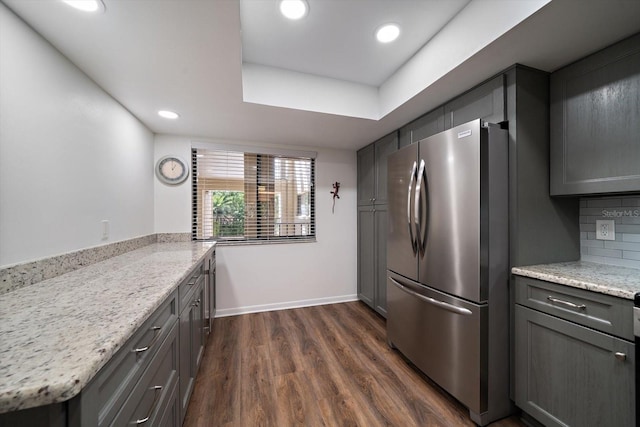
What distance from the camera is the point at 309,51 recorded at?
189 cm

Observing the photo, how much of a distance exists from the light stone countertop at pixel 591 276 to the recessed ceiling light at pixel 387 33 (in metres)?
1.70

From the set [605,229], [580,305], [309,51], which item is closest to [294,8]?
[309,51]

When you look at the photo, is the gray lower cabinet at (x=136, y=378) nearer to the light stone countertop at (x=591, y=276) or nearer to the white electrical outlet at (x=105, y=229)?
the white electrical outlet at (x=105, y=229)

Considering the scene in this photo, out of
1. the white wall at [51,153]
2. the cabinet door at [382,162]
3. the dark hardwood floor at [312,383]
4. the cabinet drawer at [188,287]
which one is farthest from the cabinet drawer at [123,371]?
the cabinet door at [382,162]

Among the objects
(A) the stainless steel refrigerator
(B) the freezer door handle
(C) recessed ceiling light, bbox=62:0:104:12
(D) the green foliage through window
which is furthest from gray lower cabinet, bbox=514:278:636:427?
(D) the green foliage through window

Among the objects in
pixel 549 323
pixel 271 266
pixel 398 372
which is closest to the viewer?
pixel 549 323

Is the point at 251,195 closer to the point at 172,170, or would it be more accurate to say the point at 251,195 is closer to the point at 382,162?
the point at 172,170

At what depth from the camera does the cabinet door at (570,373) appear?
1.09 m

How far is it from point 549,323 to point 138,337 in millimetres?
1920

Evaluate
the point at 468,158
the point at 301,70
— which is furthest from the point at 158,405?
the point at 301,70

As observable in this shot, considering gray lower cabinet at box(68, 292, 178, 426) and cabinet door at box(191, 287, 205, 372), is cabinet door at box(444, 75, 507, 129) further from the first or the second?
cabinet door at box(191, 287, 205, 372)

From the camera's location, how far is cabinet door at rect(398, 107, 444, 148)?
2056 mm

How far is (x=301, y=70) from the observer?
2.13m

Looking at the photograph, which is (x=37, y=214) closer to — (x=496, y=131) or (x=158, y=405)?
(x=158, y=405)
